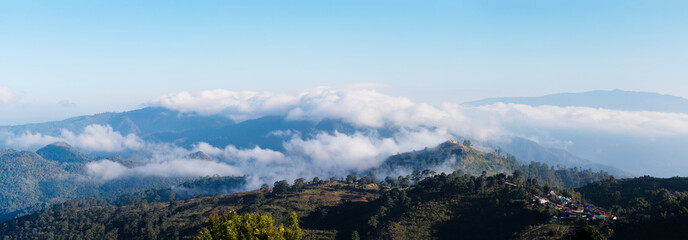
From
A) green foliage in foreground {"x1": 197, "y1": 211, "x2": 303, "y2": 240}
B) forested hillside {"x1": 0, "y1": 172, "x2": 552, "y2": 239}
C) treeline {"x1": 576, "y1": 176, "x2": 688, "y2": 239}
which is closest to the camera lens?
green foliage in foreground {"x1": 197, "y1": 211, "x2": 303, "y2": 240}

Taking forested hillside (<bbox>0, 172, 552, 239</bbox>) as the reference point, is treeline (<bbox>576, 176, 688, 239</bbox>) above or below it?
above

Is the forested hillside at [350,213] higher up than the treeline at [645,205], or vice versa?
the treeline at [645,205]

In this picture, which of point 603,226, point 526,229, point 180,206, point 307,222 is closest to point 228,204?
point 180,206

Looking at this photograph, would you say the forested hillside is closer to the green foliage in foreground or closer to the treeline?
the treeline

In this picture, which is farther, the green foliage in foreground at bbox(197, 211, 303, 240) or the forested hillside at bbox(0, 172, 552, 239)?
the forested hillside at bbox(0, 172, 552, 239)

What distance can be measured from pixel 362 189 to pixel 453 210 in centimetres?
5212

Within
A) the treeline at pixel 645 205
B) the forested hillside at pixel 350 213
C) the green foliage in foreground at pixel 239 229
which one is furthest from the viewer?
the forested hillside at pixel 350 213

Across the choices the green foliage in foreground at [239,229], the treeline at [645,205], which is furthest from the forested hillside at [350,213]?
the green foliage in foreground at [239,229]

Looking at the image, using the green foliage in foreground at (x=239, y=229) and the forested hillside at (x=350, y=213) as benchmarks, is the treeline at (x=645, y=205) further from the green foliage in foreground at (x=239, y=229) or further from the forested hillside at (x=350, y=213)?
the green foliage in foreground at (x=239, y=229)

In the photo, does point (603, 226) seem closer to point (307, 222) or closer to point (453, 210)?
point (453, 210)

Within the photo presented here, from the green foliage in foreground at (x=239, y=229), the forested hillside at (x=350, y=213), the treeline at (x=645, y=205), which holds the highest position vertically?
the green foliage in foreground at (x=239, y=229)

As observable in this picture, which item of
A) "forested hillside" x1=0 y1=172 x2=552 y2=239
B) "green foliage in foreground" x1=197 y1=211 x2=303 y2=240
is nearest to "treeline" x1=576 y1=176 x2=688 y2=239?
"forested hillside" x1=0 y1=172 x2=552 y2=239

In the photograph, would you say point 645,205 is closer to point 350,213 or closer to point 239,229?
point 350,213

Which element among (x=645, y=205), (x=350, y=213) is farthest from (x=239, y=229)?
(x=645, y=205)
